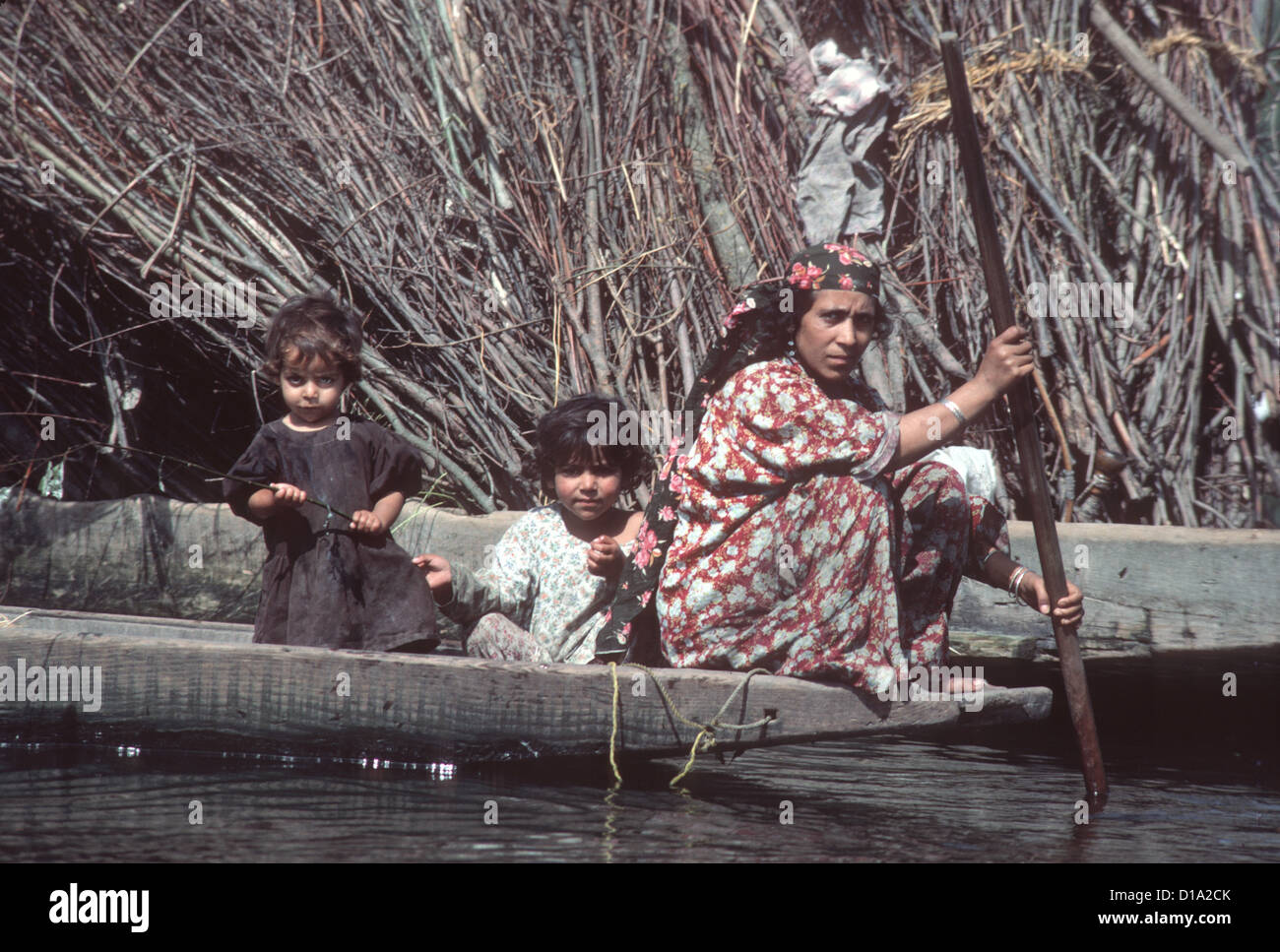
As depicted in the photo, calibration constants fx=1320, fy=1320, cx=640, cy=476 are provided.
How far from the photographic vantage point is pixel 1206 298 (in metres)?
4.48

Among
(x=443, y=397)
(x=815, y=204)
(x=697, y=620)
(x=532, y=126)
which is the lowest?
(x=697, y=620)

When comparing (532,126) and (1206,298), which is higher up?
(532,126)

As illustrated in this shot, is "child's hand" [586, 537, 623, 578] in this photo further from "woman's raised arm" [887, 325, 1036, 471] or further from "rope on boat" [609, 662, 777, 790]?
"woman's raised arm" [887, 325, 1036, 471]

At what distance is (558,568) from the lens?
3.22 meters

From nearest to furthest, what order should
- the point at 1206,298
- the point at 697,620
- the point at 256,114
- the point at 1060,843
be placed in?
the point at 1060,843 → the point at 697,620 → the point at 1206,298 → the point at 256,114

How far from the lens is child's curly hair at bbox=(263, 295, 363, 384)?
3.13 metres

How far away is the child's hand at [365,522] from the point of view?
298 cm

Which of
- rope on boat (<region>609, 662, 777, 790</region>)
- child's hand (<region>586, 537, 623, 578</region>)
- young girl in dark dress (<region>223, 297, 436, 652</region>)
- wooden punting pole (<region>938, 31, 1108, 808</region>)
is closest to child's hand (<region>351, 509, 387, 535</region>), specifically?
young girl in dark dress (<region>223, 297, 436, 652</region>)

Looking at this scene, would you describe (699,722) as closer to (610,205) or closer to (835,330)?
(835,330)

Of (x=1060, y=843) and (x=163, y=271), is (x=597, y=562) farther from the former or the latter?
(x=163, y=271)
